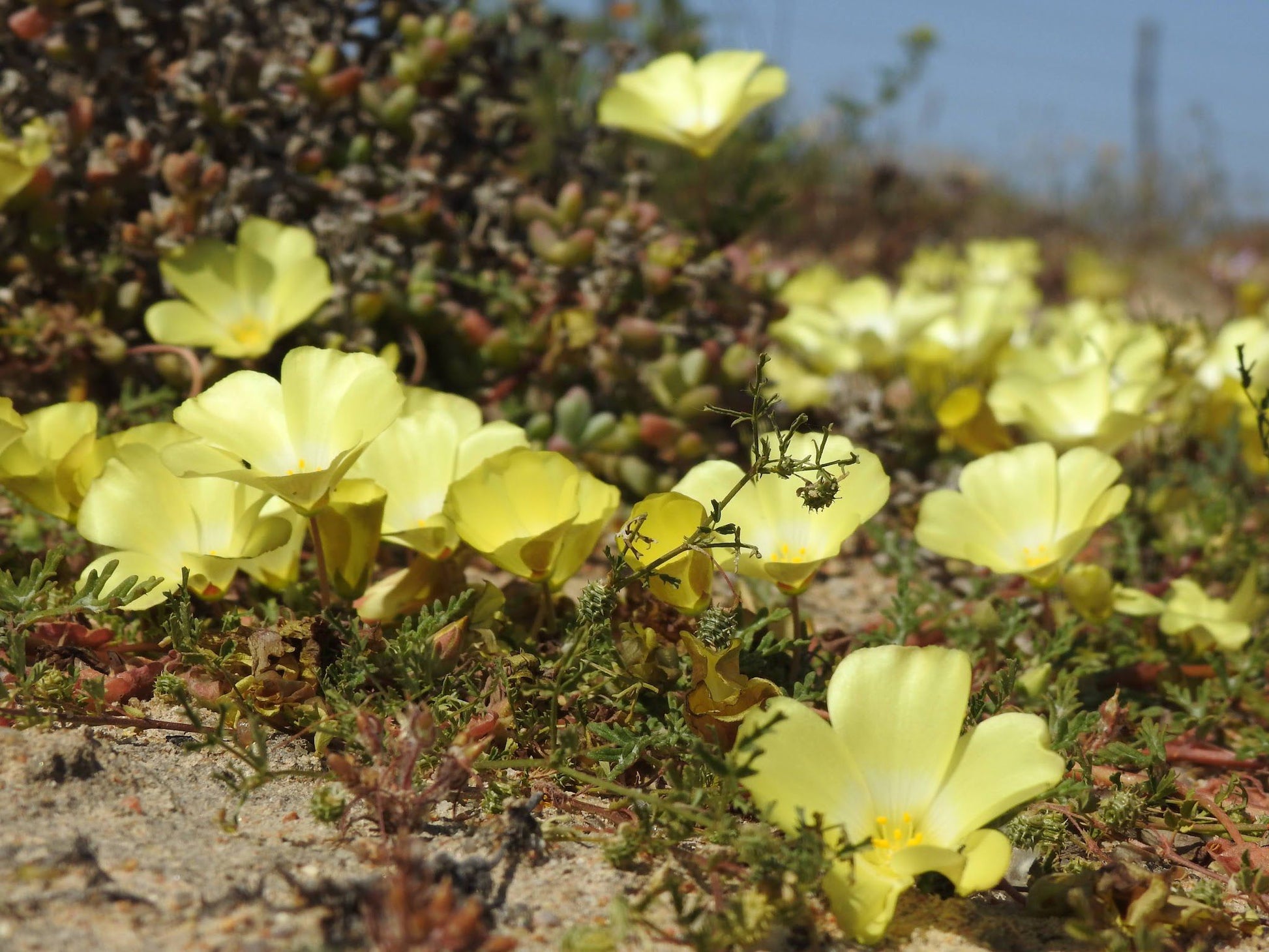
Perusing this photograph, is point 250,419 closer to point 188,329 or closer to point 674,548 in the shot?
point 674,548

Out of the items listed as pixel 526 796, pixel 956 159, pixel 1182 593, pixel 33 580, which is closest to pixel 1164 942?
pixel 526 796

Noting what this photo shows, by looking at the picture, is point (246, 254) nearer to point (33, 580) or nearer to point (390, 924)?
point (33, 580)

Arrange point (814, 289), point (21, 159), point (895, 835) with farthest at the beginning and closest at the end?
point (814, 289) → point (21, 159) → point (895, 835)

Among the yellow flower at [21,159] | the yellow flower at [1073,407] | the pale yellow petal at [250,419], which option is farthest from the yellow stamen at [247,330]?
the yellow flower at [1073,407]

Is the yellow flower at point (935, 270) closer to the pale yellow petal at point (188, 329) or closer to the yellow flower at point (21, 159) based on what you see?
the pale yellow petal at point (188, 329)

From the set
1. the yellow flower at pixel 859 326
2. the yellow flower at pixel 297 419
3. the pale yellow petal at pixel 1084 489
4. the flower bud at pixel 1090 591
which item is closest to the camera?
the yellow flower at pixel 297 419

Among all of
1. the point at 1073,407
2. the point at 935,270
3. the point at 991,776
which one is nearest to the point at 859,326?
the point at 1073,407

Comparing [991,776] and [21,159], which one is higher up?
[21,159]
